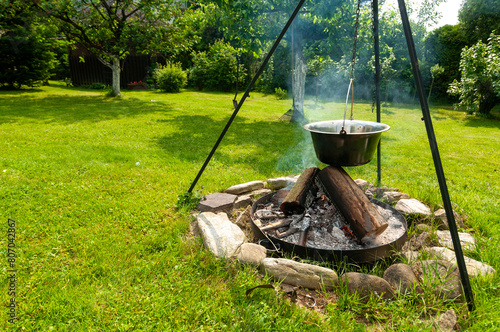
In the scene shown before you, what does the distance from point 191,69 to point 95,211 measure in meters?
18.6

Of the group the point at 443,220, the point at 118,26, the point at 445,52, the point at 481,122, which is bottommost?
the point at 443,220

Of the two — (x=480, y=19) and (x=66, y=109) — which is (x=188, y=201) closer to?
(x=66, y=109)

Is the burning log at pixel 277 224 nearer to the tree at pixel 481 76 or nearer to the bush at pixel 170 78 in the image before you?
the tree at pixel 481 76

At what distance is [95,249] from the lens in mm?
2746

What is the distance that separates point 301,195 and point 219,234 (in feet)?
2.98

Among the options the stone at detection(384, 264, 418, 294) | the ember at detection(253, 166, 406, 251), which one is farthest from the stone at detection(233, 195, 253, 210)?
the stone at detection(384, 264, 418, 294)

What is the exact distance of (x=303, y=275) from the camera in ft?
7.79

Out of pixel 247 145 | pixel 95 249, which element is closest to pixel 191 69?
pixel 247 145

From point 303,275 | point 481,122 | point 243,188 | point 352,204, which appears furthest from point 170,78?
point 303,275

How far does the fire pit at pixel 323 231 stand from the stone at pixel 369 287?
280mm

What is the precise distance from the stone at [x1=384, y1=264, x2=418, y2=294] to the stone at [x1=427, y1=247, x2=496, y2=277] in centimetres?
44

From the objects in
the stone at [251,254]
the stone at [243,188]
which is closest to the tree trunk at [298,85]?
the stone at [243,188]

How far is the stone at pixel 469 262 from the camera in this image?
91.7 inches

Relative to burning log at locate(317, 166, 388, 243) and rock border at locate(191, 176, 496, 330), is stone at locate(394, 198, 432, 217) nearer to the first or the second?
rock border at locate(191, 176, 496, 330)
